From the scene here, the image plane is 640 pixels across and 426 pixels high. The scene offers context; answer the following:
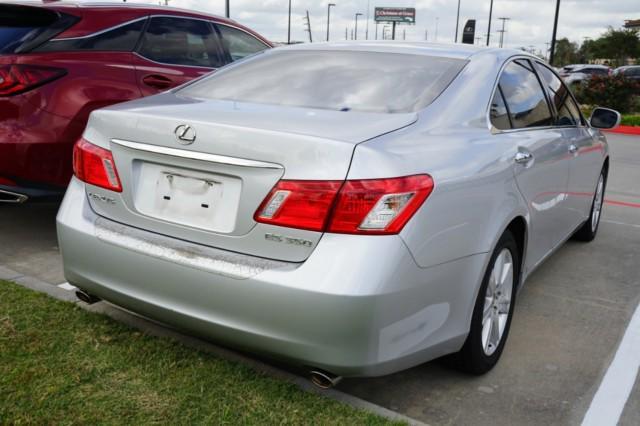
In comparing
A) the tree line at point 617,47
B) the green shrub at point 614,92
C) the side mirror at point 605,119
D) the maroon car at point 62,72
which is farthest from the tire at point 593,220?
the tree line at point 617,47

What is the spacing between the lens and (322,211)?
2314mm

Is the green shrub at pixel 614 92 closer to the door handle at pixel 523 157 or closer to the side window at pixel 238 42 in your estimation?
the side window at pixel 238 42

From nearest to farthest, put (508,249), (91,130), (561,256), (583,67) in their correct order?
(91,130) < (508,249) < (561,256) < (583,67)

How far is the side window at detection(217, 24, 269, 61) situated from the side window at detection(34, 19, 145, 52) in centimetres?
97

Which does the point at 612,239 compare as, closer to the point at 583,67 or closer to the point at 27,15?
the point at 27,15

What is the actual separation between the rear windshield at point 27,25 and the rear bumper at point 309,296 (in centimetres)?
213

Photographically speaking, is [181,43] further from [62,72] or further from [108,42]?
[62,72]

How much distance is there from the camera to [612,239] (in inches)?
228

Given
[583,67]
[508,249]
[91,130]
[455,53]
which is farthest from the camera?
[583,67]

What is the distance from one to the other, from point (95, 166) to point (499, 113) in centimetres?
186

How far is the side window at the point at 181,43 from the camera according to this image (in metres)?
5.10

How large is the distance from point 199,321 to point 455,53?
185 cm

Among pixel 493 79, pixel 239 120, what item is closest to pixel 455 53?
pixel 493 79

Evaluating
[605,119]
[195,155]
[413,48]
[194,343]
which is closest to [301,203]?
[195,155]
